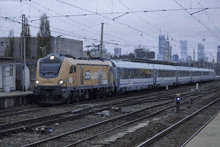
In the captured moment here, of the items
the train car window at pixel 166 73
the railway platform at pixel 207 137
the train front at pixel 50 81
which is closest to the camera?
the railway platform at pixel 207 137

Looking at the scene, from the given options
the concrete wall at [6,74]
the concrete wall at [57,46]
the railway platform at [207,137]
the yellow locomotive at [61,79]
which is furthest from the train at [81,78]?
the concrete wall at [57,46]

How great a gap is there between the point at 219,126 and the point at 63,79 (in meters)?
10.8

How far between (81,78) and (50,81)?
2.55m

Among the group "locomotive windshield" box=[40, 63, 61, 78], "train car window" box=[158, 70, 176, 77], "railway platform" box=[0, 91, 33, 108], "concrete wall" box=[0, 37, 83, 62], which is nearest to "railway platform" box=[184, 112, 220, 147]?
"locomotive windshield" box=[40, 63, 61, 78]

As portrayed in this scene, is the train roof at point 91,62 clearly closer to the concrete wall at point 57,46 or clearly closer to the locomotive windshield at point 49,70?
the locomotive windshield at point 49,70

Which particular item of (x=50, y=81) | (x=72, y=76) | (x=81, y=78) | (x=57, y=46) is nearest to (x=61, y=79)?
(x=50, y=81)

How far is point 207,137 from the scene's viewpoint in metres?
9.73

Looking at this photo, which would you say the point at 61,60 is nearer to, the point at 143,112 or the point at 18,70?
the point at 143,112

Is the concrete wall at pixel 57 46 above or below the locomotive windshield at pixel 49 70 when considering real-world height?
above

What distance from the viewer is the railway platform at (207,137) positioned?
8.72 m

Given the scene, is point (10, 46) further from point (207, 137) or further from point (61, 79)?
point (207, 137)

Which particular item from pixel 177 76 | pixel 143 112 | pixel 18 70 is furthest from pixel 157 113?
pixel 177 76

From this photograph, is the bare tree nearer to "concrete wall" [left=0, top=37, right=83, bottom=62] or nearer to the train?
"concrete wall" [left=0, top=37, right=83, bottom=62]

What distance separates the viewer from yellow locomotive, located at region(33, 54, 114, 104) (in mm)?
19422
